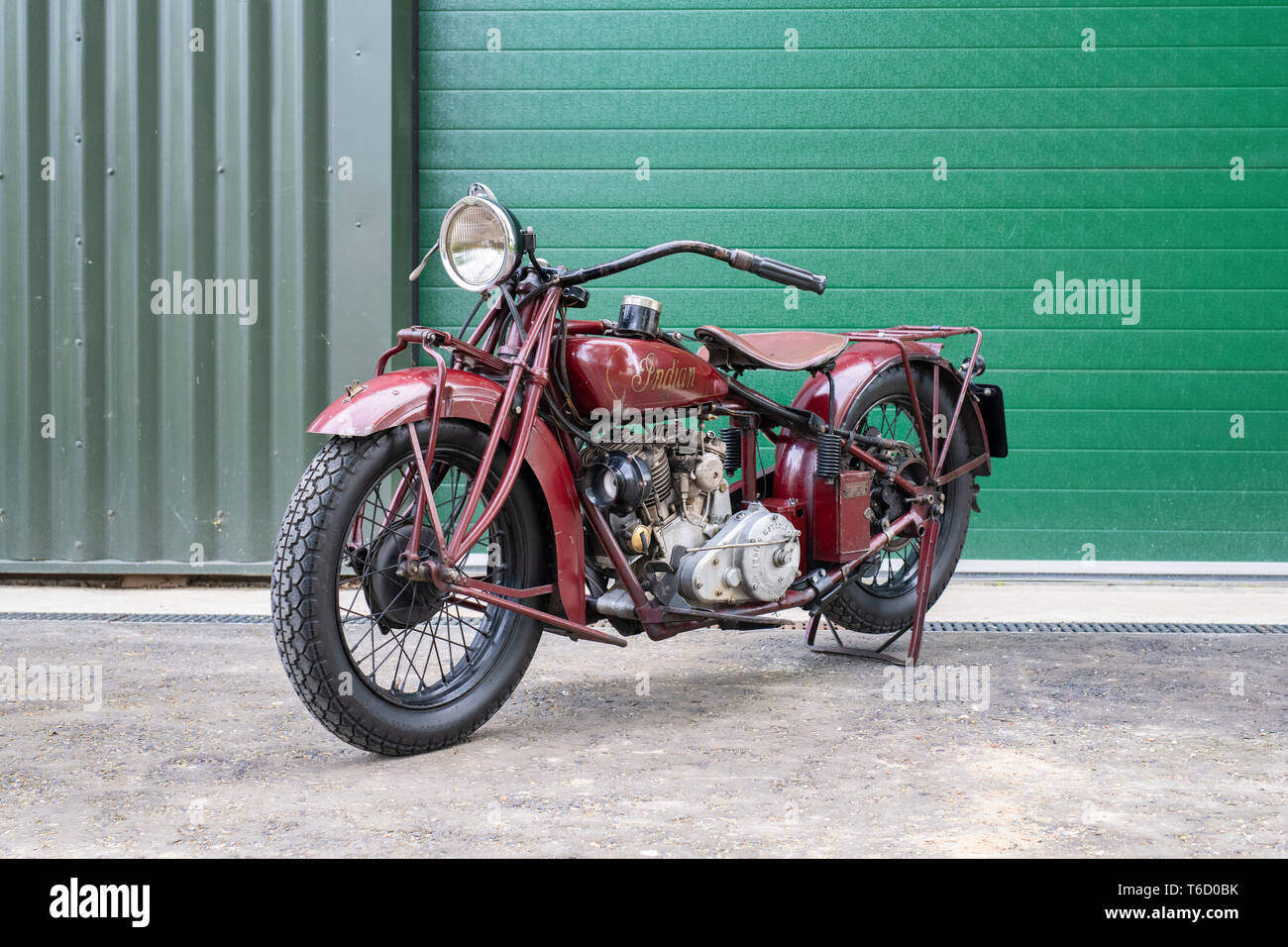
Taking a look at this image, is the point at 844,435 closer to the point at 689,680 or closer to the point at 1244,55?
the point at 689,680

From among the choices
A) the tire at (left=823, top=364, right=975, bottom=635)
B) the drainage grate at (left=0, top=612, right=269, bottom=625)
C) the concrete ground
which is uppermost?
the tire at (left=823, top=364, right=975, bottom=635)

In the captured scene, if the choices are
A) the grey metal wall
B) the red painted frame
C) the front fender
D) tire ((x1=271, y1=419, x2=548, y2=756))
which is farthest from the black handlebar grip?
the grey metal wall

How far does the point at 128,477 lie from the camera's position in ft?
19.0

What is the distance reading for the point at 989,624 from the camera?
500 centimetres

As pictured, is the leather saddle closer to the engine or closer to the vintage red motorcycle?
the vintage red motorcycle

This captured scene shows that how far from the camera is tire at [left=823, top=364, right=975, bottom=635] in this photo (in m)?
4.37

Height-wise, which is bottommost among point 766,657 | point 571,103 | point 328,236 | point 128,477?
point 766,657

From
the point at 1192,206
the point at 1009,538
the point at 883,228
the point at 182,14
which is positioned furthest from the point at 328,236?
the point at 1192,206

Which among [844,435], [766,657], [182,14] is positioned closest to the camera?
[844,435]

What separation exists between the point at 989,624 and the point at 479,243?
8.66 ft

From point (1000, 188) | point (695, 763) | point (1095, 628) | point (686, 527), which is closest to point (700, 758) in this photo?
point (695, 763)

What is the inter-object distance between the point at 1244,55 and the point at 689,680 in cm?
391

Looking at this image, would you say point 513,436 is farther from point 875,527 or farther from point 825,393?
point 875,527

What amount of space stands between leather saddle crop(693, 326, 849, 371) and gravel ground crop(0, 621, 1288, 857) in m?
0.99
